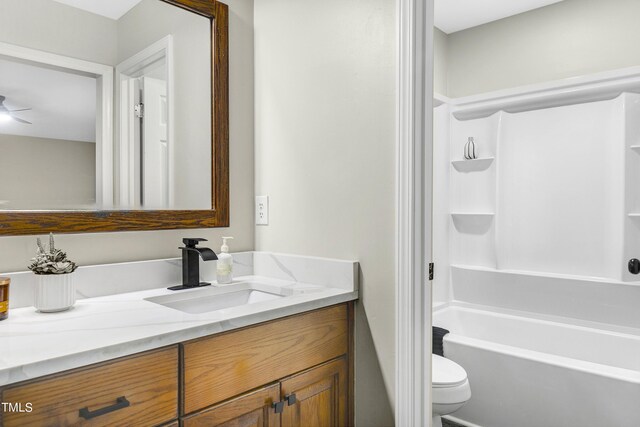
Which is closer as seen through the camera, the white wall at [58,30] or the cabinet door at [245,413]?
the cabinet door at [245,413]

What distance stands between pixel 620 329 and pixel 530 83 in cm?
158

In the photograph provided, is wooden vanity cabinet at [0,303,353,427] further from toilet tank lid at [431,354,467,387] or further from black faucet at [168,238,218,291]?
toilet tank lid at [431,354,467,387]

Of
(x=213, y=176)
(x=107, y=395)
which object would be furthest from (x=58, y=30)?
(x=107, y=395)

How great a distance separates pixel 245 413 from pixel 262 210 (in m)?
0.86

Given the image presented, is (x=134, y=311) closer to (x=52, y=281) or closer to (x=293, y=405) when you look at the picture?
(x=52, y=281)

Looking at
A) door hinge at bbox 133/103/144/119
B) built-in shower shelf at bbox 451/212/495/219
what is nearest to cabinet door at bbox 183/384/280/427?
door hinge at bbox 133/103/144/119

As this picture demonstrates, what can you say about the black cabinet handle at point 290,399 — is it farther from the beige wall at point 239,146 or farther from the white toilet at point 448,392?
the white toilet at point 448,392

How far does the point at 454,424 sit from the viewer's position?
7.67 ft

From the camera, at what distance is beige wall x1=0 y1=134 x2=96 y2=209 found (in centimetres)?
123

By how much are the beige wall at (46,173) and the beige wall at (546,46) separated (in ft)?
8.42

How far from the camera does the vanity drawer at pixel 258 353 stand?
1035mm

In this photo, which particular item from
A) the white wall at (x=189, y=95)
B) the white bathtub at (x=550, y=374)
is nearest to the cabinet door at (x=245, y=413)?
the white wall at (x=189, y=95)

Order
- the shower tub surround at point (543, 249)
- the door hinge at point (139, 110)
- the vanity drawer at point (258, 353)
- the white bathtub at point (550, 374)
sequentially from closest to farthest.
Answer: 1. the vanity drawer at point (258, 353)
2. the door hinge at point (139, 110)
3. the white bathtub at point (550, 374)
4. the shower tub surround at point (543, 249)

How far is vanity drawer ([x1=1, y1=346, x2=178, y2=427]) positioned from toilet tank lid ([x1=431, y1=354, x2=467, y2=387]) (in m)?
1.21
